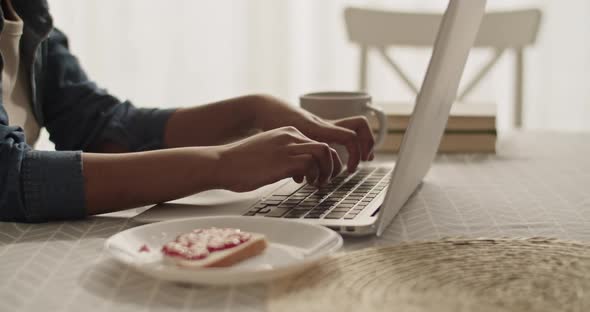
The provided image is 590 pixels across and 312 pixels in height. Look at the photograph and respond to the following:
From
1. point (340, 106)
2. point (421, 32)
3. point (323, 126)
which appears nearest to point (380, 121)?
point (340, 106)

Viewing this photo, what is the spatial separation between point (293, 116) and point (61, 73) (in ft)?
1.24

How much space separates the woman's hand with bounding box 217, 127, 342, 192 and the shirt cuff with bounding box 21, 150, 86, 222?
0.14 meters

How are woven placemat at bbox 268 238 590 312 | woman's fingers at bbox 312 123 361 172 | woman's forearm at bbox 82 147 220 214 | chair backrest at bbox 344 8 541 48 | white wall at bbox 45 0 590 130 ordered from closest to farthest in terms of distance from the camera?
1. woven placemat at bbox 268 238 590 312
2. woman's forearm at bbox 82 147 220 214
3. woman's fingers at bbox 312 123 361 172
4. chair backrest at bbox 344 8 541 48
5. white wall at bbox 45 0 590 130

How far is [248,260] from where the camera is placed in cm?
54

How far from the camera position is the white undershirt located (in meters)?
0.96

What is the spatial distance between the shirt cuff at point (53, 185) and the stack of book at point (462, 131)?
1.75 ft

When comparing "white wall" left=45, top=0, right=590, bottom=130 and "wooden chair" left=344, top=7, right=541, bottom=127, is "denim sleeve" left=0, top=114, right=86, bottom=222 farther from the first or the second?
"white wall" left=45, top=0, right=590, bottom=130

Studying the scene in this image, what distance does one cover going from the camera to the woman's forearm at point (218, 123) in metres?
1.04

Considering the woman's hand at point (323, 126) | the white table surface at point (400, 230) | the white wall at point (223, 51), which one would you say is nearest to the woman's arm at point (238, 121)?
the woman's hand at point (323, 126)

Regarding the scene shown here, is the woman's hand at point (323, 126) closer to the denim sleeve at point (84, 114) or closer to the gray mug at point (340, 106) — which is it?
the gray mug at point (340, 106)

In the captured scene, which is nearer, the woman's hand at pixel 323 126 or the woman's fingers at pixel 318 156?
the woman's fingers at pixel 318 156

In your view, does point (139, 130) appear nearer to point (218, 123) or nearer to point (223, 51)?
point (218, 123)

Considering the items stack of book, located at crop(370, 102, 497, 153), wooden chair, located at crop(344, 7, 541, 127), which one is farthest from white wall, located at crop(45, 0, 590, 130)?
stack of book, located at crop(370, 102, 497, 153)

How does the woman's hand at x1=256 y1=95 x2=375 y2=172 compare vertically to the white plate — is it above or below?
above
